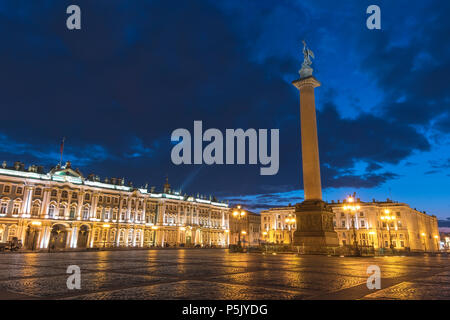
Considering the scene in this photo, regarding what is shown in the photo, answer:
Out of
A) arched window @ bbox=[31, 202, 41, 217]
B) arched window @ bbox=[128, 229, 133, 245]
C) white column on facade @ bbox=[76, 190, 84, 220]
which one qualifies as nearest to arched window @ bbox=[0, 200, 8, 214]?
arched window @ bbox=[31, 202, 41, 217]

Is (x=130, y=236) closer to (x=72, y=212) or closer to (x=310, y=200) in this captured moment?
(x=72, y=212)

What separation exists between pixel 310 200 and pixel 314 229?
2.89 metres

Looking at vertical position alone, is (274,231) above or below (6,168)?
below

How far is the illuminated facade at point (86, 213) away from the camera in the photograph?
188 feet

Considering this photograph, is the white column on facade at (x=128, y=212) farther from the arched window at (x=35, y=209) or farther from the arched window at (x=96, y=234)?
the arched window at (x=35, y=209)

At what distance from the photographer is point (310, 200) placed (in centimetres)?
3091

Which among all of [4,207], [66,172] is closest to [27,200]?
[4,207]

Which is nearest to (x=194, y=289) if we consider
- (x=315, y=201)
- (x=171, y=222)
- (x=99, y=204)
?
(x=315, y=201)

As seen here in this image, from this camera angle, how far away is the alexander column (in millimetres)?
29047

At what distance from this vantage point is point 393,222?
3147 inches

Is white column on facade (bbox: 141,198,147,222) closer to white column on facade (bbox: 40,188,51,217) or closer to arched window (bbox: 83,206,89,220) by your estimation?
arched window (bbox: 83,206,89,220)
